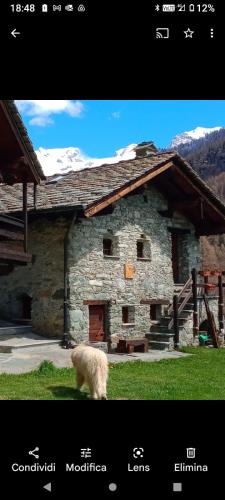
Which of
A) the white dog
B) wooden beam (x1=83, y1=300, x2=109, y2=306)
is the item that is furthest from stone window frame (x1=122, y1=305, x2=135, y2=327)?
the white dog

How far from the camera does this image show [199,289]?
64.1 feet

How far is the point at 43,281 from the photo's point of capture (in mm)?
14836

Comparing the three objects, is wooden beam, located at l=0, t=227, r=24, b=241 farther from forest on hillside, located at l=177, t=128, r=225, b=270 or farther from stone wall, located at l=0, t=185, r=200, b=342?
forest on hillside, located at l=177, t=128, r=225, b=270

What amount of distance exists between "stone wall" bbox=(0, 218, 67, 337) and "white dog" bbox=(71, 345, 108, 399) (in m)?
6.54

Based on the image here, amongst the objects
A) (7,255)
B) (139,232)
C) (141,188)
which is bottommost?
(7,255)

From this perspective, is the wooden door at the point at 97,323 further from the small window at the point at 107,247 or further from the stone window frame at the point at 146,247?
the stone window frame at the point at 146,247

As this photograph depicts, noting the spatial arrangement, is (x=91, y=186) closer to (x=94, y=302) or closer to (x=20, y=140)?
(x=94, y=302)

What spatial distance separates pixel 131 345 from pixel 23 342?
3.42 metres

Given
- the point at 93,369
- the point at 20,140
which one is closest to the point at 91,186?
the point at 20,140

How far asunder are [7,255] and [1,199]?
5.21m
